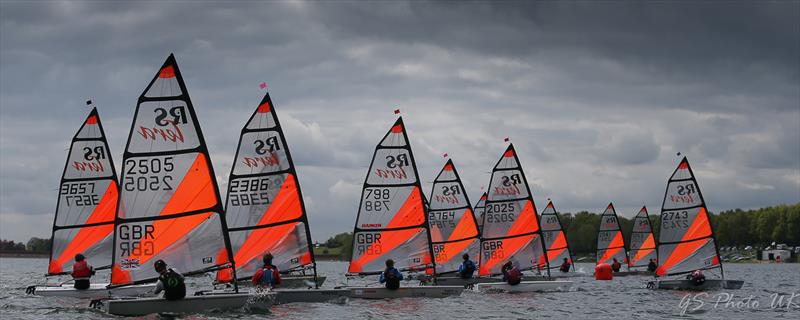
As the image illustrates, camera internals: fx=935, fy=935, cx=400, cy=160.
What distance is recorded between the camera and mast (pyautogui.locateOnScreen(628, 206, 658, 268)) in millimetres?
67750

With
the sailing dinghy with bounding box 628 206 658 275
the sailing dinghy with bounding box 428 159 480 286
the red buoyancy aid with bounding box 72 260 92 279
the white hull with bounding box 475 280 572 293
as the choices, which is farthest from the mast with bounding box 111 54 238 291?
the sailing dinghy with bounding box 628 206 658 275

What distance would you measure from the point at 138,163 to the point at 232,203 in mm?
7157

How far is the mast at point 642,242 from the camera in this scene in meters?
67.8

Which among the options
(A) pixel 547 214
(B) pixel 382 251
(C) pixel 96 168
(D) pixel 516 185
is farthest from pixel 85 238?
(A) pixel 547 214

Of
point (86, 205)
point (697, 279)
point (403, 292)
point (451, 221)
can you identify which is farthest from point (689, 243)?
point (86, 205)

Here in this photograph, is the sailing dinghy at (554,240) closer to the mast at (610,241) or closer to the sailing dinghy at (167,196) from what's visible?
the mast at (610,241)

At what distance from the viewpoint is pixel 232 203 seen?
3125cm

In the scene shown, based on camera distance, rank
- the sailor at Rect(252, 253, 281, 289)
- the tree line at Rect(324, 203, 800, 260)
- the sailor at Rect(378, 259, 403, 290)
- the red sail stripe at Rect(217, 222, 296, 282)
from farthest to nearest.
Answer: the tree line at Rect(324, 203, 800, 260), the red sail stripe at Rect(217, 222, 296, 282), the sailor at Rect(378, 259, 403, 290), the sailor at Rect(252, 253, 281, 289)

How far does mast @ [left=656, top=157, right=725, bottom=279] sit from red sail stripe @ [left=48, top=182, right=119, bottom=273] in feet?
75.5

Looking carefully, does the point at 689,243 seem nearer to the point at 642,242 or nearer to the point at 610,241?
the point at 642,242

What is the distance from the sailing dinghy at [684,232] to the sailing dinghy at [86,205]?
22470mm

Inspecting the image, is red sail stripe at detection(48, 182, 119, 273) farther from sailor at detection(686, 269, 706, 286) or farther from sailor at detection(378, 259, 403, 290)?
sailor at detection(686, 269, 706, 286)

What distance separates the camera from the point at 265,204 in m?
30.9

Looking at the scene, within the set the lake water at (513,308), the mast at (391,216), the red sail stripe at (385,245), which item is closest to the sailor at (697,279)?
the lake water at (513,308)
